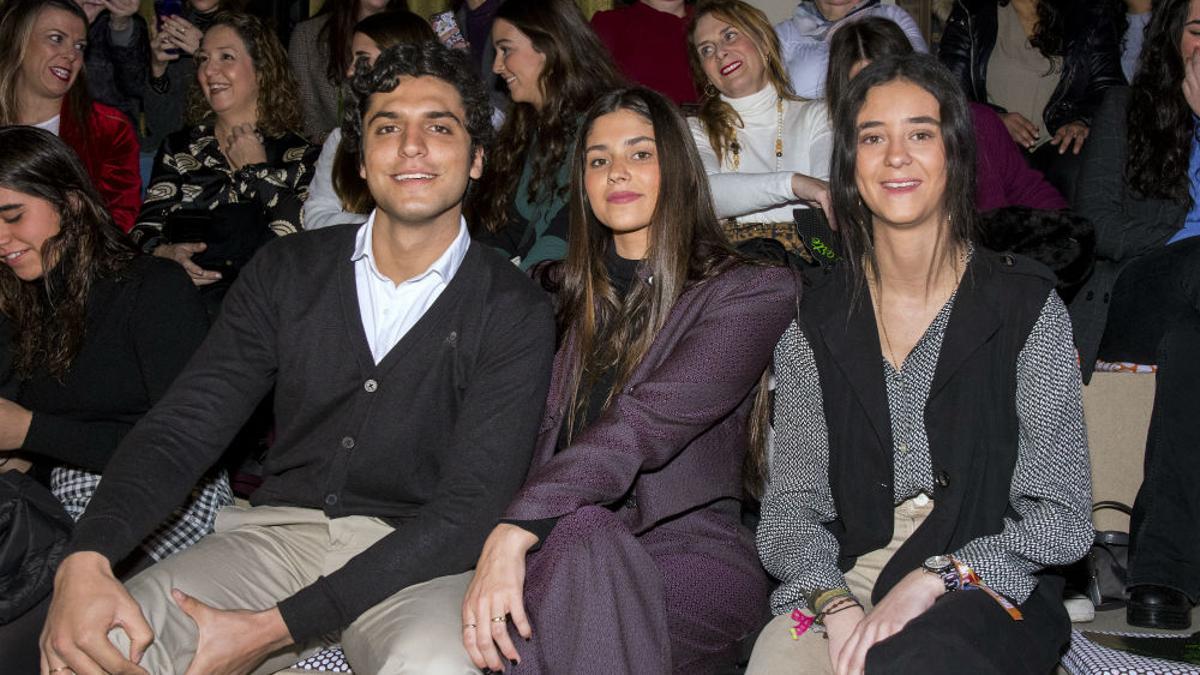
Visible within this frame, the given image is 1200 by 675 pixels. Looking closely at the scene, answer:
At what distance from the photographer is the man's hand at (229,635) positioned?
2178 millimetres

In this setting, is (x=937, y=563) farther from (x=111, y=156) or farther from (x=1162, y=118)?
(x=111, y=156)

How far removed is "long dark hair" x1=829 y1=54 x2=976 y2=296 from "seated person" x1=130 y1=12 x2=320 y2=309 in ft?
7.04

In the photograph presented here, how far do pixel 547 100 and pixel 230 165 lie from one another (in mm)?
1134

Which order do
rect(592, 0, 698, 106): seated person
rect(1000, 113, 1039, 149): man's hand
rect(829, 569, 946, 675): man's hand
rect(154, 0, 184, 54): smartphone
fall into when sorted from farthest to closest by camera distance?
rect(154, 0, 184, 54): smartphone
rect(592, 0, 698, 106): seated person
rect(1000, 113, 1039, 149): man's hand
rect(829, 569, 946, 675): man's hand

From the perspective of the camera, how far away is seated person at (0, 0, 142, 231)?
14.2 ft

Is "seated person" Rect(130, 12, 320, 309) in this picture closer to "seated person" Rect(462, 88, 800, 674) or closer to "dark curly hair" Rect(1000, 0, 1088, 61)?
"seated person" Rect(462, 88, 800, 674)

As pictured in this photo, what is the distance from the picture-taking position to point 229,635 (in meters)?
2.19

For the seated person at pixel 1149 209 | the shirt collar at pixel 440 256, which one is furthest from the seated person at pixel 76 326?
the seated person at pixel 1149 209

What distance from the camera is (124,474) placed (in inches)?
93.1

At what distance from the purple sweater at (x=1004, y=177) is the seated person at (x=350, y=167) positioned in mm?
1715

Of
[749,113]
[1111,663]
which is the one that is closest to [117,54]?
[749,113]

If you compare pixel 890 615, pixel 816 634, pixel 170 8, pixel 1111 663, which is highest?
pixel 170 8

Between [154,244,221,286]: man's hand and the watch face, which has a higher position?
[154,244,221,286]: man's hand

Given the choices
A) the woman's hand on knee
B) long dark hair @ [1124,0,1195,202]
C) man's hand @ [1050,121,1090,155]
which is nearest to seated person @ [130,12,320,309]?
the woman's hand on knee
